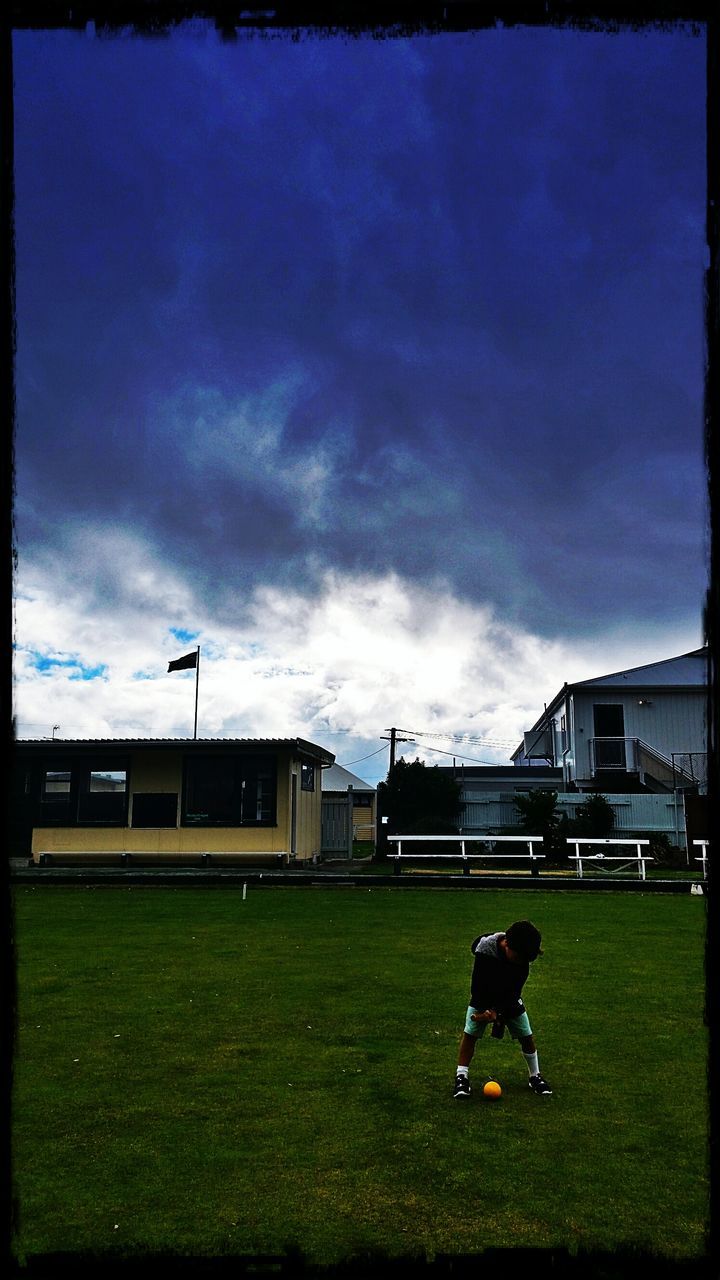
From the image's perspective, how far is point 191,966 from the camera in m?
10.5

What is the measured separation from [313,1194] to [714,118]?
174 inches

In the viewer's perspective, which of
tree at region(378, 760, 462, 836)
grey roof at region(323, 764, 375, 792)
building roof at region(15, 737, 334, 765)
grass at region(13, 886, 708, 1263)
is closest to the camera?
grass at region(13, 886, 708, 1263)

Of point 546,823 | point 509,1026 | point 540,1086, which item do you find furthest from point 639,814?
point 509,1026

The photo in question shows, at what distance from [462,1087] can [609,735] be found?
36.8 metres

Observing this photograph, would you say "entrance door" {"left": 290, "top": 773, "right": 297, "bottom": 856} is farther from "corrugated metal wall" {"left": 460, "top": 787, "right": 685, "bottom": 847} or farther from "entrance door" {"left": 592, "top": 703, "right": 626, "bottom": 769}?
"entrance door" {"left": 592, "top": 703, "right": 626, "bottom": 769}

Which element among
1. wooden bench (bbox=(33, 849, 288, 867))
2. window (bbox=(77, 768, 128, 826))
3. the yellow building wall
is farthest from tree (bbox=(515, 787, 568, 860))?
window (bbox=(77, 768, 128, 826))

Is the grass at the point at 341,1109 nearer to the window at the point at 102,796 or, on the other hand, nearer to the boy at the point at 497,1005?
the boy at the point at 497,1005

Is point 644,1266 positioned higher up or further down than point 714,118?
further down

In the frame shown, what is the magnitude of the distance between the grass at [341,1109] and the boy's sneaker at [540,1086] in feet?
0.21

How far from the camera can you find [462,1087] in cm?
570

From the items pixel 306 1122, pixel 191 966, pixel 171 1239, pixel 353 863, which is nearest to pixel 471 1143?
pixel 306 1122

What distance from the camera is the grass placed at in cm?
390

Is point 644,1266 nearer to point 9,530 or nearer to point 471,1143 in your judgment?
point 9,530

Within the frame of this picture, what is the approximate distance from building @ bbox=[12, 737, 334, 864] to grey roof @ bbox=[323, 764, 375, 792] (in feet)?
113
